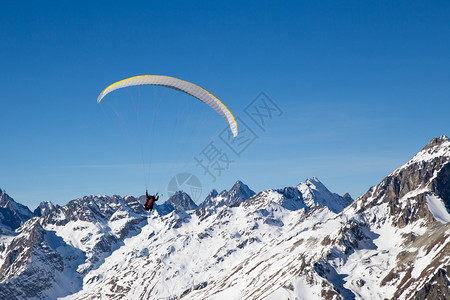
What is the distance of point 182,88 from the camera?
260 ft

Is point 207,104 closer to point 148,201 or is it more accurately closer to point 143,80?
point 143,80

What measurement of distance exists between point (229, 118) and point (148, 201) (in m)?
19.0

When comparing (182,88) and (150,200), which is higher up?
(182,88)

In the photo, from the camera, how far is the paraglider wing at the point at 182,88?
76750mm

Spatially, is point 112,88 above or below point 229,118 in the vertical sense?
above

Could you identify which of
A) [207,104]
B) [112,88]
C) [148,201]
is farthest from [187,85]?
[148,201]

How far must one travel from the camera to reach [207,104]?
82562mm

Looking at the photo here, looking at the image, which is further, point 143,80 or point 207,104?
point 207,104

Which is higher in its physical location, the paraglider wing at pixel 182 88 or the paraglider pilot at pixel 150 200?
the paraglider wing at pixel 182 88

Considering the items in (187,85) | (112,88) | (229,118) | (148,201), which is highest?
(112,88)

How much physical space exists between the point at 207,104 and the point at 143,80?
11318 mm

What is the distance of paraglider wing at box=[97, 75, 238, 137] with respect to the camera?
252 feet

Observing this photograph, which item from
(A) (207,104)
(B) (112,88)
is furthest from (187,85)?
(B) (112,88)

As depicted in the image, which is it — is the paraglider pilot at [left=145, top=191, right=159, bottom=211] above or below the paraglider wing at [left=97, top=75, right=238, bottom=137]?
below
